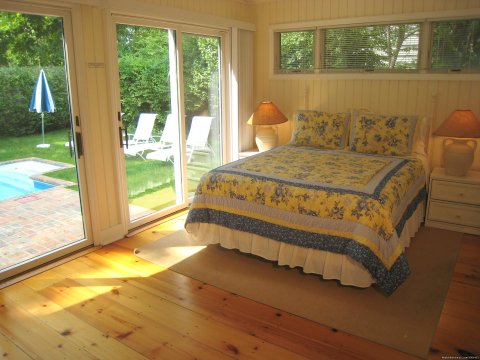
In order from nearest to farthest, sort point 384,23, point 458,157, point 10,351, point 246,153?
1. point 10,351
2. point 458,157
3. point 384,23
4. point 246,153

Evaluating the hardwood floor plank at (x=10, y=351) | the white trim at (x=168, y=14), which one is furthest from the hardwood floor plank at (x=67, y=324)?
the white trim at (x=168, y=14)

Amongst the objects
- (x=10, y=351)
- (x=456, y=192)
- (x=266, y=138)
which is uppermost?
(x=266, y=138)

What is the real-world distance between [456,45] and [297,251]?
9.13 ft

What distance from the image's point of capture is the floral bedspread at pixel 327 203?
2.65 m

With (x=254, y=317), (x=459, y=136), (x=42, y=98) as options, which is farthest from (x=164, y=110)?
(x=459, y=136)

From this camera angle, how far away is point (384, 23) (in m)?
4.31

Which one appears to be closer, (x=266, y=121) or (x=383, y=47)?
(x=383, y=47)

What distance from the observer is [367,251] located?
2615mm

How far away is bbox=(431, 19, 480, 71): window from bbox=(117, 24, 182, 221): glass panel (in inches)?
108

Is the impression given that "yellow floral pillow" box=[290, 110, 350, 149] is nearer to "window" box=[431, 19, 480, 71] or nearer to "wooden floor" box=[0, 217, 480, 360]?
"window" box=[431, 19, 480, 71]

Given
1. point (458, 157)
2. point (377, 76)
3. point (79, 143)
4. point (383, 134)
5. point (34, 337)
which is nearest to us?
point (34, 337)

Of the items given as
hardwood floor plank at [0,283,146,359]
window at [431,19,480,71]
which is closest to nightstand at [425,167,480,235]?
window at [431,19,480,71]

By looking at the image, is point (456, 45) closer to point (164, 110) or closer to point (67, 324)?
point (164, 110)

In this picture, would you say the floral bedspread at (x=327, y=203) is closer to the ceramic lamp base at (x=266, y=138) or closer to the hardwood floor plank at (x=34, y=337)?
the ceramic lamp base at (x=266, y=138)
